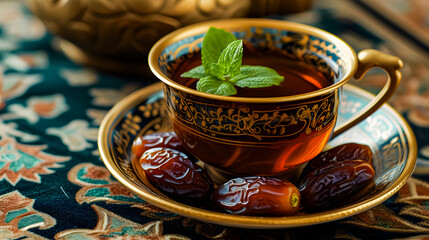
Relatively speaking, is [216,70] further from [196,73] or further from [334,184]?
[334,184]

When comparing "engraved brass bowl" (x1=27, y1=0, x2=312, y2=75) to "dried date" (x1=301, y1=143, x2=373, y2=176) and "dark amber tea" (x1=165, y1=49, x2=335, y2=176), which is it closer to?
"dark amber tea" (x1=165, y1=49, x2=335, y2=176)

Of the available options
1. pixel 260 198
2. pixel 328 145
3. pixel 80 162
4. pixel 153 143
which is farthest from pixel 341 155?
pixel 80 162

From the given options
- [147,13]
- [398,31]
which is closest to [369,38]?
[398,31]

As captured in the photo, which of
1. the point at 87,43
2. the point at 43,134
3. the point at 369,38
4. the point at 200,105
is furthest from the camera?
the point at 369,38

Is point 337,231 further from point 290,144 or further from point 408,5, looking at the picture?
point 408,5

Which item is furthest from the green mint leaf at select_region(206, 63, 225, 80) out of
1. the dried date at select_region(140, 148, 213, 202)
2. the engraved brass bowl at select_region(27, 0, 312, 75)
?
the engraved brass bowl at select_region(27, 0, 312, 75)

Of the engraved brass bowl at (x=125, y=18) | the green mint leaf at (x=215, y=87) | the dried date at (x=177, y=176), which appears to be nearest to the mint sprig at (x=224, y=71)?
the green mint leaf at (x=215, y=87)
